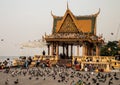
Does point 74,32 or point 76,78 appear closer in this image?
point 76,78

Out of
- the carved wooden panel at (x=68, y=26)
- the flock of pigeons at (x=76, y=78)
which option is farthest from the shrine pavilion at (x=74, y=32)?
the flock of pigeons at (x=76, y=78)

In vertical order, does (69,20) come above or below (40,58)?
above

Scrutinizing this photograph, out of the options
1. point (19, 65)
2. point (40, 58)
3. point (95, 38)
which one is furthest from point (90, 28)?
point (19, 65)

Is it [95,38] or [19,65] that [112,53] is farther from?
[19,65]

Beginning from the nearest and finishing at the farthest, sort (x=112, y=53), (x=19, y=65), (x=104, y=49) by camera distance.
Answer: (x=19, y=65) → (x=112, y=53) → (x=104, y=49)

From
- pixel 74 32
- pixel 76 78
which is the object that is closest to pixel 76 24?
pixel 74 32

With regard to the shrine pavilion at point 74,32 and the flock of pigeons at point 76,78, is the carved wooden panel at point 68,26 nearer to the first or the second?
the shrine pavilion at point 74,32

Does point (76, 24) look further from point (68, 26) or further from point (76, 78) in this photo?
point (76, 78)

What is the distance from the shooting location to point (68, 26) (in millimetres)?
47906

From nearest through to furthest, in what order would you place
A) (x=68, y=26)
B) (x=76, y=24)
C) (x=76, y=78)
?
(x=76, y=78)
(x=76, y=24)
(x=68, y=26)

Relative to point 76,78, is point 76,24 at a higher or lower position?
higher

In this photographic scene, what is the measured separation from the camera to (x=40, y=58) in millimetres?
44844

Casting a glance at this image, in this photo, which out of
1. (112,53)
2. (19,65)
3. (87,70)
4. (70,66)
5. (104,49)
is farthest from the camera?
(104,49)

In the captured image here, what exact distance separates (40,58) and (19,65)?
3.39 meters
